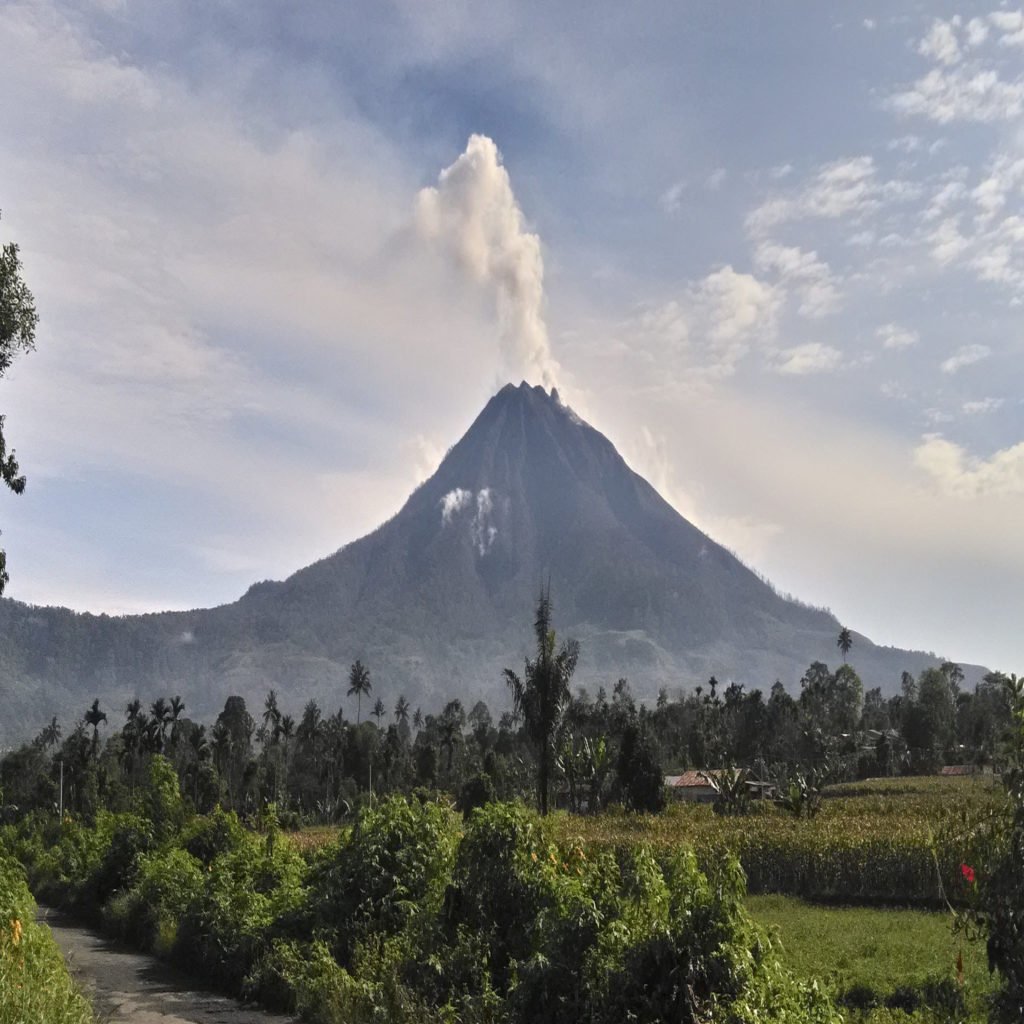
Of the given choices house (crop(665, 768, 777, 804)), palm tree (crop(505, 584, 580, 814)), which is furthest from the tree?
house (crop(665, 768, 777, 804))

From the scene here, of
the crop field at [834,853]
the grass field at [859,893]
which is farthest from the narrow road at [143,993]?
the crop field at [834,853]

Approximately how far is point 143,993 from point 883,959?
1498 centimetres

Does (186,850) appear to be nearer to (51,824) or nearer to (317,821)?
(51,824)

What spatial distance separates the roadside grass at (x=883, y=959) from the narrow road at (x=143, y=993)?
9749mm

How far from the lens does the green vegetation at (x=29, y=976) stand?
11719 millimetres

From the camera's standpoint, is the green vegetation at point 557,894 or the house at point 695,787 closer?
the green vegetation at point 557,894

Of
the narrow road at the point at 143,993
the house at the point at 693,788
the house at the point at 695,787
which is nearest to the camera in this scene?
the narrow road at the point at 143,993

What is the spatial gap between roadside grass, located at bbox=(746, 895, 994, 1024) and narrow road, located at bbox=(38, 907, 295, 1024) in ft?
32.0

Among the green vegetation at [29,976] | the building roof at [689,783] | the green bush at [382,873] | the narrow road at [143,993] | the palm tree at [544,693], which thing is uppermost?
the palm tree at [544,693]

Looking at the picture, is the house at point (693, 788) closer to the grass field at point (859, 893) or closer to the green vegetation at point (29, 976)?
the grass field at point (859, 893)

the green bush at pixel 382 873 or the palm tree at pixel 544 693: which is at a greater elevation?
the palm tree at pixel 544 693

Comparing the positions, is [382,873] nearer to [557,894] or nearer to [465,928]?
[465,928]

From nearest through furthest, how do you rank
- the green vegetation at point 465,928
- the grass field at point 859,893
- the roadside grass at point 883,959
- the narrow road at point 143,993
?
the green vegetation at point 465,928 < the roadside grass at point 883,959 < the grass field at point 859,893 < the narrow road at point 143,993

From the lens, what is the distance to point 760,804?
2365 inches
